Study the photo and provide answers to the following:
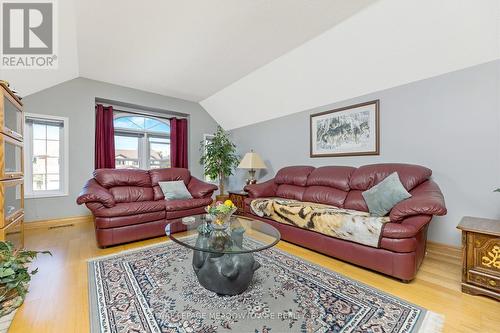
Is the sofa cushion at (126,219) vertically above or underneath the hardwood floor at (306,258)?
above

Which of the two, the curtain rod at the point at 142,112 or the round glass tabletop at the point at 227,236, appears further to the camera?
the curtain rod at the point at 142,112

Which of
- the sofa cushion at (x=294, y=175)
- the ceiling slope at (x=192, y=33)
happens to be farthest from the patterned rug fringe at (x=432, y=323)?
the ceiling slope at (x=192, y=33)

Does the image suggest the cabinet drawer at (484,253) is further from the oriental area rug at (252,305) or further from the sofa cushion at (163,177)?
the sofa cushion at (163,177)

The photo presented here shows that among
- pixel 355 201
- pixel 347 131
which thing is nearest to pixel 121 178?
pixel 355 201

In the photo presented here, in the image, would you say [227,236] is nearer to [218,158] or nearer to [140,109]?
[218,158]

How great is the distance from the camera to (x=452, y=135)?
7.98 ft

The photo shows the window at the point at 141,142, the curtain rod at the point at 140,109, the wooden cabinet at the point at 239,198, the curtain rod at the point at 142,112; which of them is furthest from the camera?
the window at the point at 141,142

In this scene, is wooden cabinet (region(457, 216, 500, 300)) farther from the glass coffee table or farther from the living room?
the glass coffee table

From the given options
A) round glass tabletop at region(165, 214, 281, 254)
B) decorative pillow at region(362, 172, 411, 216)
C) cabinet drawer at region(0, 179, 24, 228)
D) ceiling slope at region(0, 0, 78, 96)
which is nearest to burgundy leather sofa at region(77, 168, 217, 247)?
cabinet drawer at region(0, 179, 24, 228)

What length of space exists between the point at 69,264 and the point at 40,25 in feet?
8.18

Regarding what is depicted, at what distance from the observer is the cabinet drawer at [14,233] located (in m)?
1.84

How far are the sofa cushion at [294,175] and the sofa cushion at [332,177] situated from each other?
97mm

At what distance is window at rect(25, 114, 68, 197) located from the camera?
3.49 meters

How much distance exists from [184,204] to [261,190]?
1.21m
